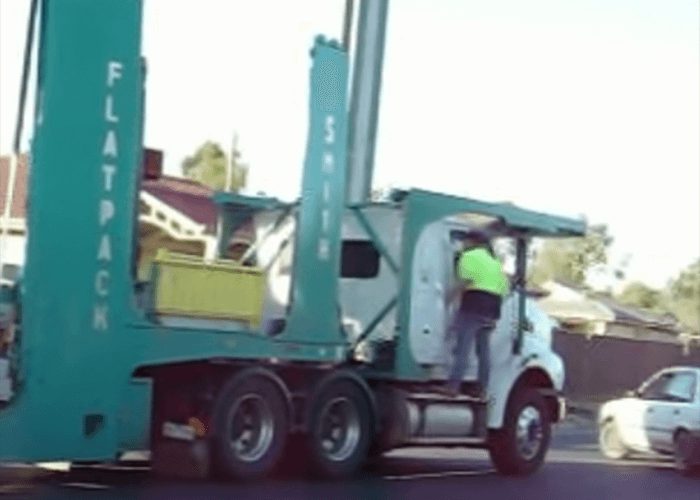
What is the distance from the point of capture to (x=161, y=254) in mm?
11977

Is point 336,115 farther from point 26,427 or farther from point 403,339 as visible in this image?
point 26,427

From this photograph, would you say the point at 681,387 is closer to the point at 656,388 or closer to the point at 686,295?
the point at 656,388

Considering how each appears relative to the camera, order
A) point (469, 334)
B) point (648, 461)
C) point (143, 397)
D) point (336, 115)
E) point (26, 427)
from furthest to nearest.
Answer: point (648, 461) < point (469, 334) < point (336, 115) < point (143, 397) < point (26, 427)

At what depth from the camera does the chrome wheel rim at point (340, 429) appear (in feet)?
44.2

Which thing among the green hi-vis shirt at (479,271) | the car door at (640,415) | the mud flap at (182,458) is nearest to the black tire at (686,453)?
the car door at (640,415)

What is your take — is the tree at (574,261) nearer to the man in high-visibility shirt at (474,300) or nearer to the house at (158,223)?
the man in high-visibility shirt at (474,300)

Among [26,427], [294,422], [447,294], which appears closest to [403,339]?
[447,294]

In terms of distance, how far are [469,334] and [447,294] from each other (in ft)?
1.48

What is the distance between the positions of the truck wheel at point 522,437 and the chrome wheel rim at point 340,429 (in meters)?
2.26

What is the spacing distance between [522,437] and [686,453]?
3.29 m

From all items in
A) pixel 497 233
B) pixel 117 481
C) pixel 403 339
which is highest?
pixel 497 233

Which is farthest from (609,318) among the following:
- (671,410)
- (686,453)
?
(686,453)

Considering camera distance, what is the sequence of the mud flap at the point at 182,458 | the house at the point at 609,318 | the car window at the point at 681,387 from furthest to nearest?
the house at the point at 609,318
the car window at the point at 681,387
the mud flap at the point at 182,458

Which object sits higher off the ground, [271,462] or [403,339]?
[403,339]
